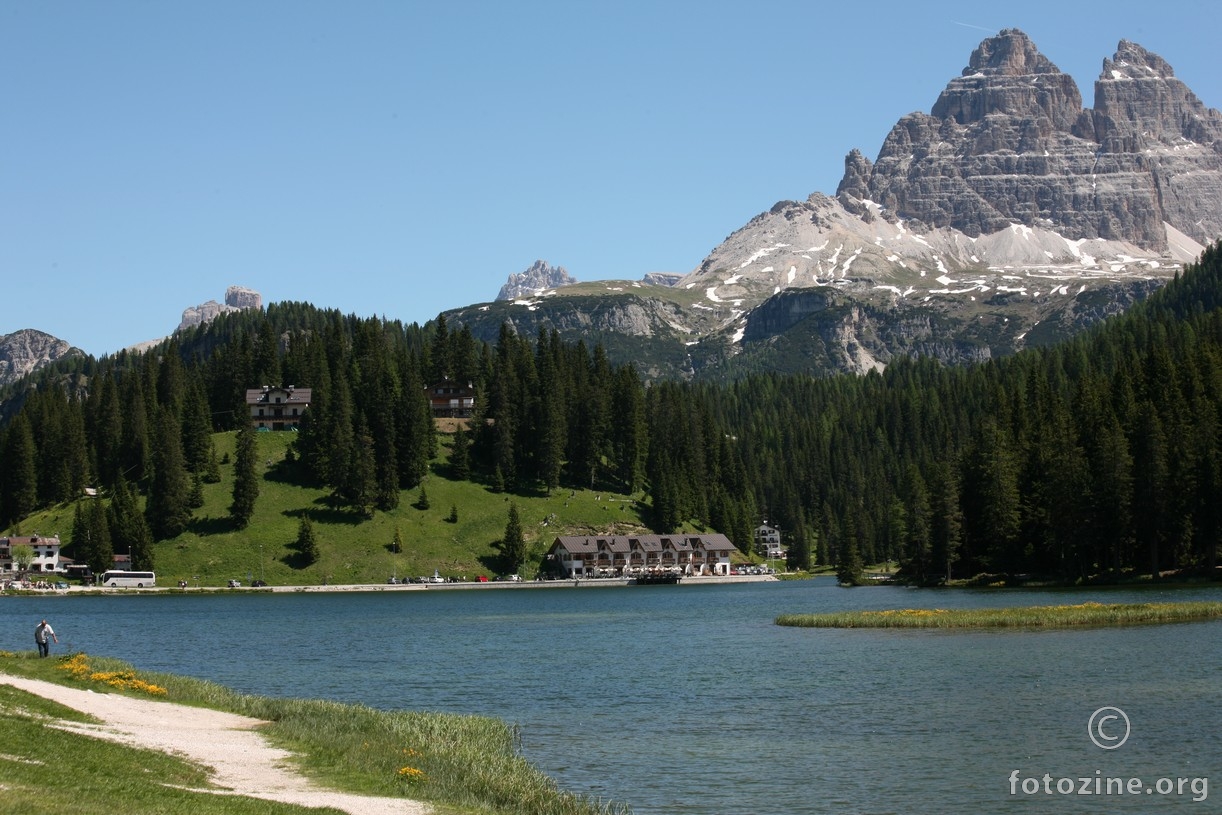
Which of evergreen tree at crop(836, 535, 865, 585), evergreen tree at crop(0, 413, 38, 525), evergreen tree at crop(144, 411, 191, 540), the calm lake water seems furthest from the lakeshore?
the calm lake water

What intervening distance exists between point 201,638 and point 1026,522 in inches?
3243

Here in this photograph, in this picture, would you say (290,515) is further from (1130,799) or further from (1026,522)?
(1130,799)

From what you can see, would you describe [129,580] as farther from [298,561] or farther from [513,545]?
[513,545]

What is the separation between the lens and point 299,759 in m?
39.6

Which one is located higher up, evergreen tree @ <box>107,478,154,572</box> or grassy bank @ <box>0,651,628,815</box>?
evergreen tree @ <box>107,478,154,572</box>

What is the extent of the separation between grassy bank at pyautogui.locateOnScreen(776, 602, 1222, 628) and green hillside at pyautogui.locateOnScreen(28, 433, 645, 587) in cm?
9446

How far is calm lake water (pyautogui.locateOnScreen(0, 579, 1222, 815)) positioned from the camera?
39781mm

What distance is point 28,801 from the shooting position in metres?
26.3

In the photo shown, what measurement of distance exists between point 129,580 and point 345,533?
2912 centimetres

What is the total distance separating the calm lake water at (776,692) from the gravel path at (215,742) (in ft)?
30.3

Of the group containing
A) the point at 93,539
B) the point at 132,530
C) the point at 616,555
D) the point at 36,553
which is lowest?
the point at 616,555

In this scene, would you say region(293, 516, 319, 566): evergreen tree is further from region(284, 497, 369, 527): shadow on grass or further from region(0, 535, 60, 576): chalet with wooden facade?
region(0, 535, 60, 576): chalet with wooden facade

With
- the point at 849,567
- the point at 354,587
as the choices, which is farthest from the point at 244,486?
the point at 849,567

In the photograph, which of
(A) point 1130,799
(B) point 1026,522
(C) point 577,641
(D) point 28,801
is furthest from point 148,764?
(B) point 1026,522
